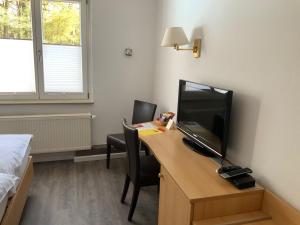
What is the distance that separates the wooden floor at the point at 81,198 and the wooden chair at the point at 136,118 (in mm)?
357

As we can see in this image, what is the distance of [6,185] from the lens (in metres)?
1.59

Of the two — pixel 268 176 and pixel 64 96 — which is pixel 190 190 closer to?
pixel 268 176

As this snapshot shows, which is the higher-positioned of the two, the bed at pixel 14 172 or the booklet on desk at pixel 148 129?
the booklet on desk at pixel 148 129

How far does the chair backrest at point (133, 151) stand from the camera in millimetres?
2041

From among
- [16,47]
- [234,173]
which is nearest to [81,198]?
[234,173]

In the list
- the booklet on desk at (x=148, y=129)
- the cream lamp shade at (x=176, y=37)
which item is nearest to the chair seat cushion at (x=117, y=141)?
the booklet on desk at (x=148, y=129)

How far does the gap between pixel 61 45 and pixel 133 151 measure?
79.7 inches

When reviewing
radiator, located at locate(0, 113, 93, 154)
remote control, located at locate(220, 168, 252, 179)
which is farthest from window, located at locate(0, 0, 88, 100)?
remote control, located at locate(220, 168, 252, 179)

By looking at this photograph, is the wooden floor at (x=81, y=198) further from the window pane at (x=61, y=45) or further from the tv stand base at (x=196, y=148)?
the window pane at (x=61, y=45)

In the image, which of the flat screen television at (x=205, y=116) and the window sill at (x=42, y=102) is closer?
the flat screen television at (x=205, y=116)

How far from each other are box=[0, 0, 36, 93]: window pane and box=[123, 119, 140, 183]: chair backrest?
1903 millimetres

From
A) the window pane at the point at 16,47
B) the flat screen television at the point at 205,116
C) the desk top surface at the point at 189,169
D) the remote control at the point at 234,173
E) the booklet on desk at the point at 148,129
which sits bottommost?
the booklet on desk at the point at 148,129

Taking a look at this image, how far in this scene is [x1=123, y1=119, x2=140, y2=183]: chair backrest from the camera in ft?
6.70

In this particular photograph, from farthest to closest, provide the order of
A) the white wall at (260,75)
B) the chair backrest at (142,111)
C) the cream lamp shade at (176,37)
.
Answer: the chair backrest at (142,111)
the cream lamp shade at (176,37)
the white wall at (260,75)
